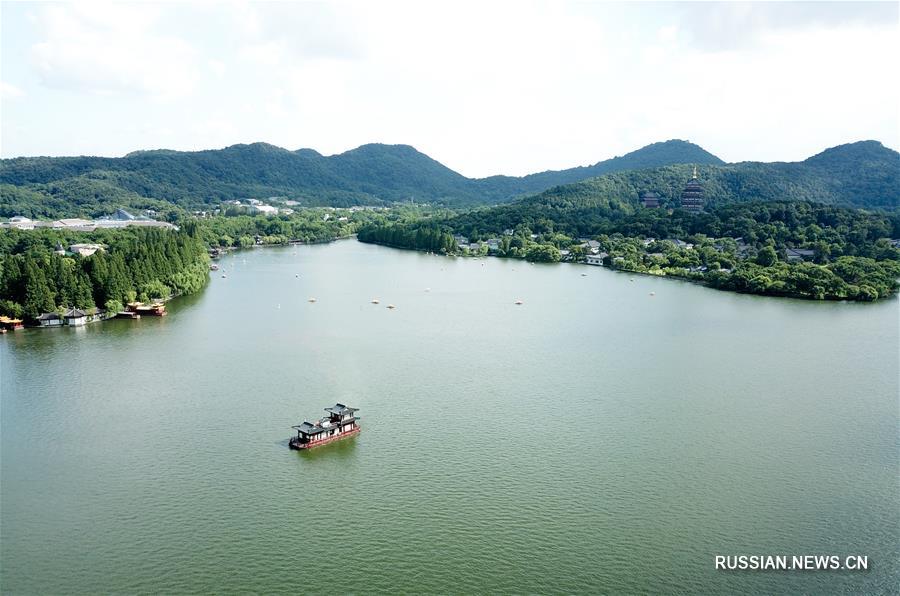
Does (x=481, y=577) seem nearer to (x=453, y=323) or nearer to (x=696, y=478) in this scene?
(x=696, y=478)

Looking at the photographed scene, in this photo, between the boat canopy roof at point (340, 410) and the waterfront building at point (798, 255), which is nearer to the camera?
the boat canopy roof at point (340, 410)

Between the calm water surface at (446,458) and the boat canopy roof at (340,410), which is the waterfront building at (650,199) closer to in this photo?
the calm water surface at (446,458)

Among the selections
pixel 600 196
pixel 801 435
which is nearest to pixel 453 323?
pixel 801 435

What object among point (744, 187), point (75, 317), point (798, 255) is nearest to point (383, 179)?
point (744, 187)

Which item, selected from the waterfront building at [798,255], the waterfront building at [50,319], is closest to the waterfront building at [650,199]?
the waterfront building at [798,255]

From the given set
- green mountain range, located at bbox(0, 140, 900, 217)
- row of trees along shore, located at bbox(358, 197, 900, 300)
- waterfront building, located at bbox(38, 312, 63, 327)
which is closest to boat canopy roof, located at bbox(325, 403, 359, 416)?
waterfront building, located at bbox(38, 312, 63, 327)

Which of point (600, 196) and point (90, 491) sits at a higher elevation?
point (600, 196)
